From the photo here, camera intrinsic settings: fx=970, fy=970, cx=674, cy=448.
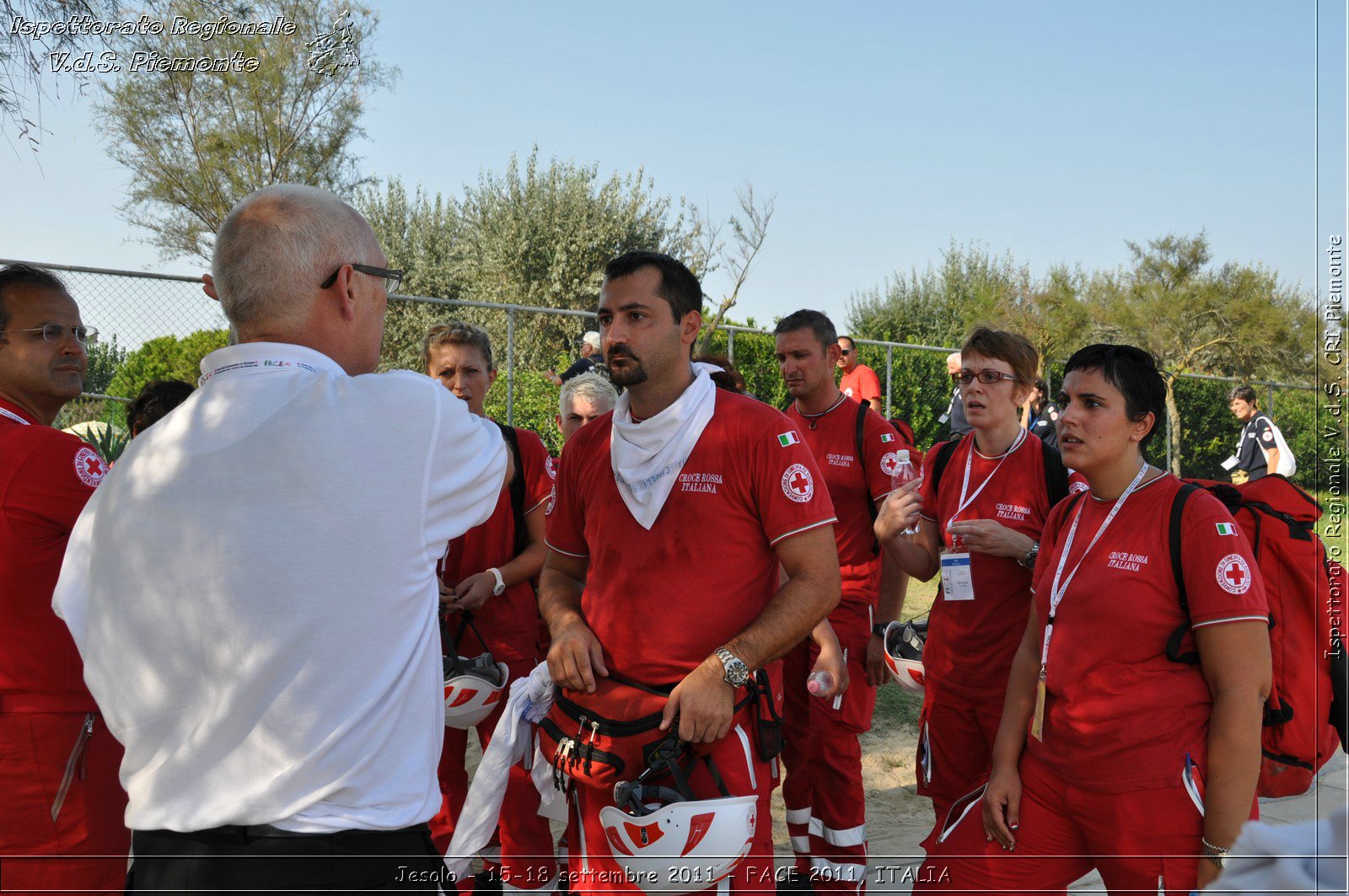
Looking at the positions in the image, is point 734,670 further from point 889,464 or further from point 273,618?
point 889,464

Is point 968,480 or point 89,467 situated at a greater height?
point 89,467

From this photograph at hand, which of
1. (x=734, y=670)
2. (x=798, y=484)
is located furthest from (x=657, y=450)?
(x=734, y=670)

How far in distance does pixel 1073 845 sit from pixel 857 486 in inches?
92.9

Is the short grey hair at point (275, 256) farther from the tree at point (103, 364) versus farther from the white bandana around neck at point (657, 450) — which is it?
the tree at point (103, 364)

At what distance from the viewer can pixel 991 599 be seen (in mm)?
4219

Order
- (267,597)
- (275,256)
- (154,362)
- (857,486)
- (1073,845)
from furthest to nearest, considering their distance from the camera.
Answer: (154,362) → (857,486) → (1073,845) → (275,256) → (267,597)

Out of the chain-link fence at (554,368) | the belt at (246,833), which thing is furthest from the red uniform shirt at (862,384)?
the belt at (246,833)

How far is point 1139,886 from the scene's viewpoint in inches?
118

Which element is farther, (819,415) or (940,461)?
(819,415)

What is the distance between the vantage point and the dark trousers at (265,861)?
1.78m

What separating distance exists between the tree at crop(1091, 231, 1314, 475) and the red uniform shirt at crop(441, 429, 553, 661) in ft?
71.9

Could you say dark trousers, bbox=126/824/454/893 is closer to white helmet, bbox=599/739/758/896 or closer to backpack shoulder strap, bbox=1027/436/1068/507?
white helmet, bbox=599/739/758/896

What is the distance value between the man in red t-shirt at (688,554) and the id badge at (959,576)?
1318 mm

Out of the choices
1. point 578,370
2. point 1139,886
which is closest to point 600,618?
point 1139,886
